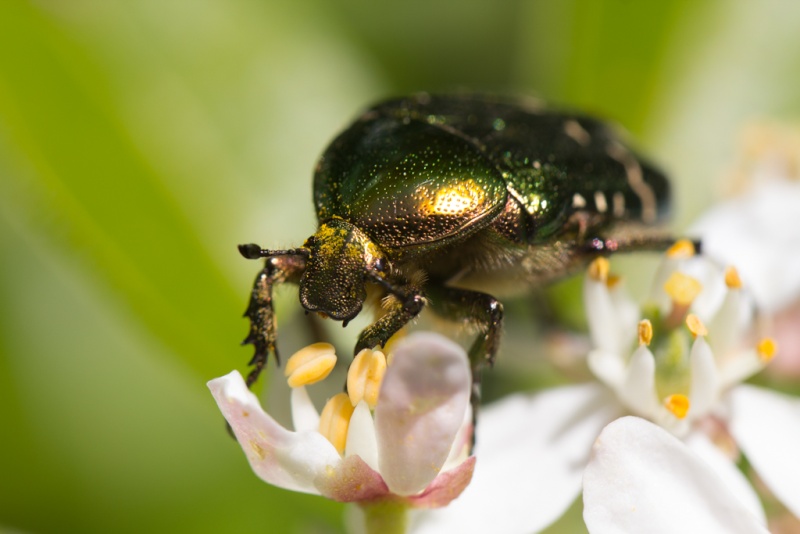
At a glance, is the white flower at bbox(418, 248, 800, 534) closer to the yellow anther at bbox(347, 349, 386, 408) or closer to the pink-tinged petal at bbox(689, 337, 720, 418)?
the pink-tinged petal at bbox(689, 337, 720, 418)

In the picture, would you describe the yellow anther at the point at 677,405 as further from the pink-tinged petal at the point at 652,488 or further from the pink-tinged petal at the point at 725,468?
the pink-tinged petal at the point at 652,488

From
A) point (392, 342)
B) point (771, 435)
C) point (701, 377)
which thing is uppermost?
point (392, 342)

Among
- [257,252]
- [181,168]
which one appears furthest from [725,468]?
[181,168]

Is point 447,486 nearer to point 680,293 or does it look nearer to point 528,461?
point 528,461

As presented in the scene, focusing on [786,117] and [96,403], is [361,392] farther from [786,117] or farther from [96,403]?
[786,117]

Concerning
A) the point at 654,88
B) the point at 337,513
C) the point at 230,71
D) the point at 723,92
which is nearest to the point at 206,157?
the point at 230,71

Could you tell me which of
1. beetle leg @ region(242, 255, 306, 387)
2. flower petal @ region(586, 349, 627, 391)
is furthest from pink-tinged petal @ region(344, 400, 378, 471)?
flower petal @ region(586, 349, 627, 391)

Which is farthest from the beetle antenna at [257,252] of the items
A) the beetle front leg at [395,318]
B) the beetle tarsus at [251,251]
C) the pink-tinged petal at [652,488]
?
the pink-tinged petal at [652,488]
